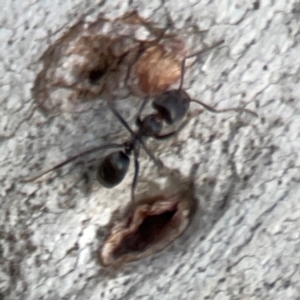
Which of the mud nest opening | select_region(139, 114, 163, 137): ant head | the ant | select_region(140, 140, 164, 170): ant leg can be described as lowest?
the mud nest opening

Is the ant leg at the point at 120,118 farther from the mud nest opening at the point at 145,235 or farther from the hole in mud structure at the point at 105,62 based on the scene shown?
the mud nest opening at the point at 145,235

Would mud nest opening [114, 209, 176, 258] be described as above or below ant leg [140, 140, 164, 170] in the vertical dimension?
below

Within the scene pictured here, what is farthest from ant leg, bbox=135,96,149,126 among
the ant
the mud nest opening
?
the mud nest opening

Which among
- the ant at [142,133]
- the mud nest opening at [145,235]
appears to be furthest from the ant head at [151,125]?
the mud nest opening at [145,235]

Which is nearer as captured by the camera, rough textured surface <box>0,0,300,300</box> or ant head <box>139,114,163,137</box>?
rough textured surface <box>0,0,300,300</box>

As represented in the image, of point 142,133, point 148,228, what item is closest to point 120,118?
point 142,133

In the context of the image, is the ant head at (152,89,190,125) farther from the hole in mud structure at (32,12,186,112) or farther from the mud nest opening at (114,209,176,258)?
the mud nest opening at (114,209,176,258)
